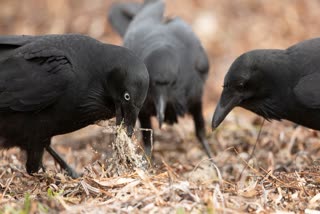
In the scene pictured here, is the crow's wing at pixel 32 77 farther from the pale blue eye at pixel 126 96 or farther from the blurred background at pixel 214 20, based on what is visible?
the blurred background at pixel 214 20

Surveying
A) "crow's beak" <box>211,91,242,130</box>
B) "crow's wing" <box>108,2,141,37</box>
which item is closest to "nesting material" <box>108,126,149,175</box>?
"crow's beak" <box>211,91,242,130</box>

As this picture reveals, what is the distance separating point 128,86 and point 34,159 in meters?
1.28

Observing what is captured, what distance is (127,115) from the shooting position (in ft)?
19.0

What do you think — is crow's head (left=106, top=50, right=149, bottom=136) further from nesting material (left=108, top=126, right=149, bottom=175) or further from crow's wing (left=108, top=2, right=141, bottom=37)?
crow's wing (left=108, top=2, right=141, bottom=37)

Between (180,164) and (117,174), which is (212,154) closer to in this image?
(180,164)

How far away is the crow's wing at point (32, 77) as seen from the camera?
19.4ft

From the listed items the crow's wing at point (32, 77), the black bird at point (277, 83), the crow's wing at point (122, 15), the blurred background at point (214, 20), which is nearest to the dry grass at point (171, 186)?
the black bird at point (277, 83)

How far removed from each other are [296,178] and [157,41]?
9.16 feet

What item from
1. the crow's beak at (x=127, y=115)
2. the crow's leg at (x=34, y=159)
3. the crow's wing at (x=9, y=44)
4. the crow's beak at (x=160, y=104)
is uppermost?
the crow's wing at (x=9, y=44)

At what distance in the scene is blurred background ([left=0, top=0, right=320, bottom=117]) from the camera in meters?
12.5

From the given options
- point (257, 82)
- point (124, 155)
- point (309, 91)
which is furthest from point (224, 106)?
point (124, 155)

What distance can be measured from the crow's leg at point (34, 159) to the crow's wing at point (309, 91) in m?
2.48

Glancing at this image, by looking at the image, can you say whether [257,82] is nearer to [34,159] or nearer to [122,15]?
[34,159]

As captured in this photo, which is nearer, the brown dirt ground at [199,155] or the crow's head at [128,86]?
the brown dirt ground at [199,155]
